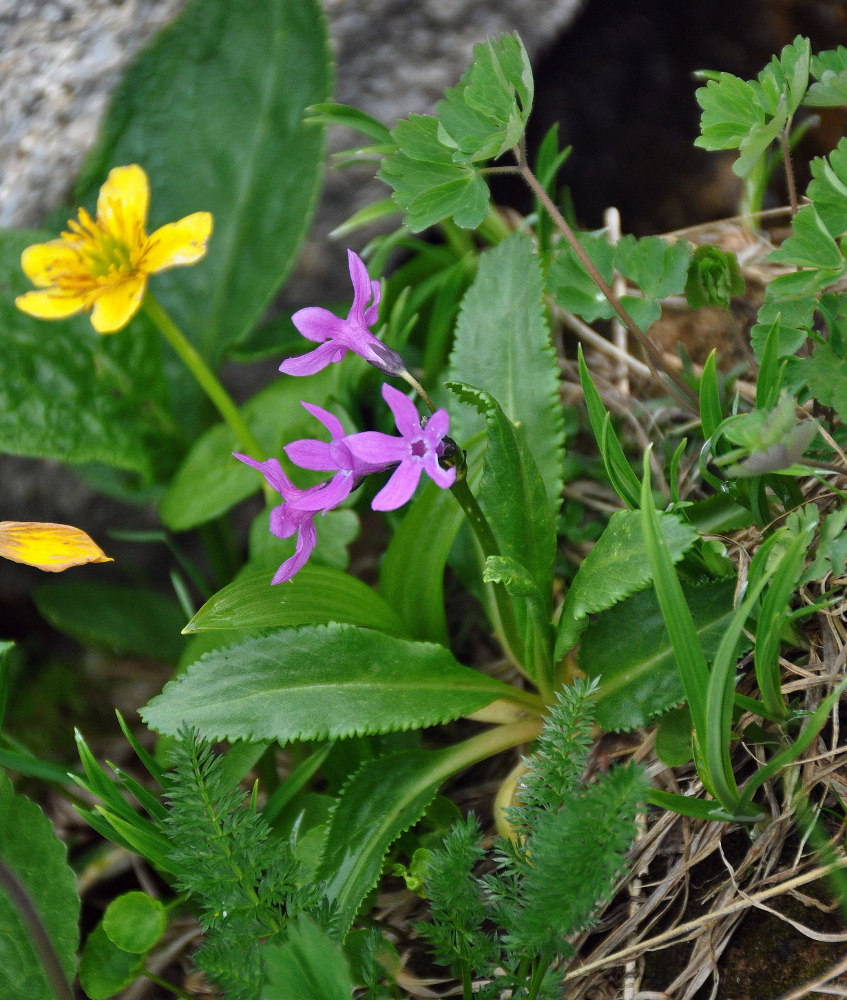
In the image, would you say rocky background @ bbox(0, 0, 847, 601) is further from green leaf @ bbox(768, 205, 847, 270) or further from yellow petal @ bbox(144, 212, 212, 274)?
green leaf @ bbox(768, 205, 847, 270)

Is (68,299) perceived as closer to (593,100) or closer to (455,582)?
(455,582)

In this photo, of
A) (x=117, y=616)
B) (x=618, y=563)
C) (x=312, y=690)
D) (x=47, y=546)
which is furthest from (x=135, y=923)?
(x=117, y=616)

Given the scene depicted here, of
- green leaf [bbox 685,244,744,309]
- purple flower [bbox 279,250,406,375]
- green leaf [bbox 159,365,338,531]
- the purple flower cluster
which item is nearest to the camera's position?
the purple flower cluster

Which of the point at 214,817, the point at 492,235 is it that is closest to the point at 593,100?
the point at 492,235

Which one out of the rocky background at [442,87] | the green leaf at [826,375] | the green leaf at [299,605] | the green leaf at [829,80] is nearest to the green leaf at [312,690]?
the green leaf at [299,605]

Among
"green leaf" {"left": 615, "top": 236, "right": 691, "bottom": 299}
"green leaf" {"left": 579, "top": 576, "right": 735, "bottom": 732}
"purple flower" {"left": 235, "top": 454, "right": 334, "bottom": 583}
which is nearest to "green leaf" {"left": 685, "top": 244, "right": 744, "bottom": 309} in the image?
"green leaf" {"left": 615, "top": 236, "right": 691, "bottom": 299}
